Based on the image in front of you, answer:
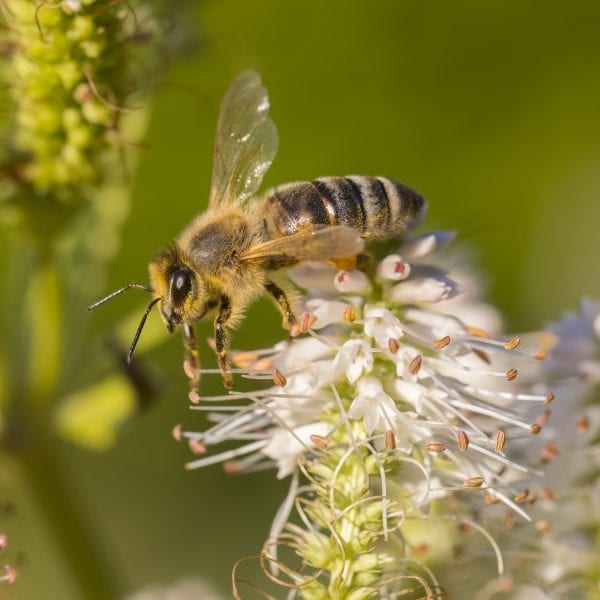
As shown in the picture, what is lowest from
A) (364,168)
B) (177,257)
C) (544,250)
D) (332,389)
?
(544,250)

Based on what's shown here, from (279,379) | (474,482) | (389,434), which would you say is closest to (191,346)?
(279,379)

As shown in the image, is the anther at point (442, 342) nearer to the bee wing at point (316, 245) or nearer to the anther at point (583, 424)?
the bee wing at point (316, 245)

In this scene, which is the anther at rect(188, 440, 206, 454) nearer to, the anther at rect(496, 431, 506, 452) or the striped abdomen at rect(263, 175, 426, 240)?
the striped abdomen at rect(263, 175, 426, 240)

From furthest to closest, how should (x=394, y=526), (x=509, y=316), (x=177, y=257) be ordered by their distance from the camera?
(x=509, y=316) < (x=177, y=257) < (x=394, y=526)

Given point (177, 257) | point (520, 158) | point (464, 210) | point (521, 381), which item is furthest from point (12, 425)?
point (520, 158)

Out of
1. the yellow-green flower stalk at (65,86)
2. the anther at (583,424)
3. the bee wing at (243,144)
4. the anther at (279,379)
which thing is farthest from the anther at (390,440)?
the yellow-green flower stalk at (65,86)

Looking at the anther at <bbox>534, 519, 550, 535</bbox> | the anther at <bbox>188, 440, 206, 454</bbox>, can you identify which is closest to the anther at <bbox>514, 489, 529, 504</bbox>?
the anther at <bbox>534, 519, 550, 535</bbox>

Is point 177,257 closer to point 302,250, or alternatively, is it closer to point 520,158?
point 302,250
